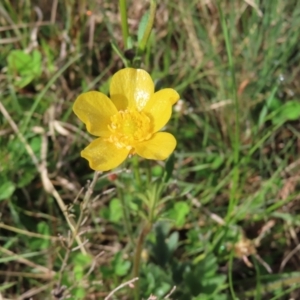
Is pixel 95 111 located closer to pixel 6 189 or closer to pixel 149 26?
pixel 149 26

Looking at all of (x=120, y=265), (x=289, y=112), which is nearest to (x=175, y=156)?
(x=120, y=265)

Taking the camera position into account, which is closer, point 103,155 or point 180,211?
point 103,155

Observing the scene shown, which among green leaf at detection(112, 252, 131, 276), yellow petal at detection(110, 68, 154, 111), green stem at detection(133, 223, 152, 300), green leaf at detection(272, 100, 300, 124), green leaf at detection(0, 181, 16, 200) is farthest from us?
green leaf at detection(272, 100, 300, 124)

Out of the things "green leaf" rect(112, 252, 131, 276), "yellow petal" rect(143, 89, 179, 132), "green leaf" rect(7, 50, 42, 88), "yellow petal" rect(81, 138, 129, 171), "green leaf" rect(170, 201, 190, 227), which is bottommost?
"green leaf" rect(112, 252, 131, 276)

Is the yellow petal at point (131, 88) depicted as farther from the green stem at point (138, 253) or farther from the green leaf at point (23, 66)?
the green leaf at point (23, 66)

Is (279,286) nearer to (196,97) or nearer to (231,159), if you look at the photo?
(231,159)

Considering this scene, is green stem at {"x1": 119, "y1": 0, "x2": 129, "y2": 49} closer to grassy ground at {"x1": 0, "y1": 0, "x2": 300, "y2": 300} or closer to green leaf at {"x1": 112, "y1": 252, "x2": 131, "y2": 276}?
grassy ground at {"x1": 0, "y1": 0, "x2": 300, "y2": 300}

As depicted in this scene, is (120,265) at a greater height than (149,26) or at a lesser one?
lesser

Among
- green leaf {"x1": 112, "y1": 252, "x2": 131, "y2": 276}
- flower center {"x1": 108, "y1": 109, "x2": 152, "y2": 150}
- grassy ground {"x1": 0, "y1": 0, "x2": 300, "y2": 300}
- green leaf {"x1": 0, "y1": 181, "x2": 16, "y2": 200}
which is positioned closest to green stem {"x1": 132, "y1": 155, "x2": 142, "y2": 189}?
flower center {"x1": 108, "y1": 109, "x2": 152, "y2": 150}
